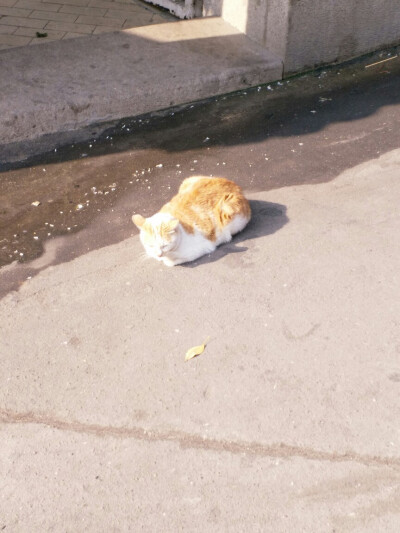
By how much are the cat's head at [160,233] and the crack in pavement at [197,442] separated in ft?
4.38

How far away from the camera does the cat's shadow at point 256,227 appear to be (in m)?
4.86

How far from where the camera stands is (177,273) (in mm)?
4734

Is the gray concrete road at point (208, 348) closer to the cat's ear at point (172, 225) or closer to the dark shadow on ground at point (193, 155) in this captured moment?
the dark shadow on ground at point (193, 155)

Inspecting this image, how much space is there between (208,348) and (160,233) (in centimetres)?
87

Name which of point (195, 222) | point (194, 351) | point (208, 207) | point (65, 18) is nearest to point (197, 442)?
point (194, 351)

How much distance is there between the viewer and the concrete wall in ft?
23.8

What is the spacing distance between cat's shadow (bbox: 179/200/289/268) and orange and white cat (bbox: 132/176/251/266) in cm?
5

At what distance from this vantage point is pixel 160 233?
14.6 feet

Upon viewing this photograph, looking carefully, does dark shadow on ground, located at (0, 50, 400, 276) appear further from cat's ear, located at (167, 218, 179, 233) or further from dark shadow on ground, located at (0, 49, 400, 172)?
cat's ear, located at (167, 218, 179, 233)

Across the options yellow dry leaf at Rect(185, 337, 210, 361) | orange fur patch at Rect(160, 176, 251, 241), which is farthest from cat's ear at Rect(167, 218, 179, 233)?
yellow dry leaf at Rect(185, 337, 210, 361)

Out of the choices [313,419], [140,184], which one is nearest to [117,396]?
[313,419]

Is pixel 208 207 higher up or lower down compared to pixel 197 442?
higher up

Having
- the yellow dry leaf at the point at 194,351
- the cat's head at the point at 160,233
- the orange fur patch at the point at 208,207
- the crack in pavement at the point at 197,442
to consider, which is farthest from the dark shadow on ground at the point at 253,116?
the crack in pavement at the point at 197,442

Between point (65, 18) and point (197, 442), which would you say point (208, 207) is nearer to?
point (197, 442)
